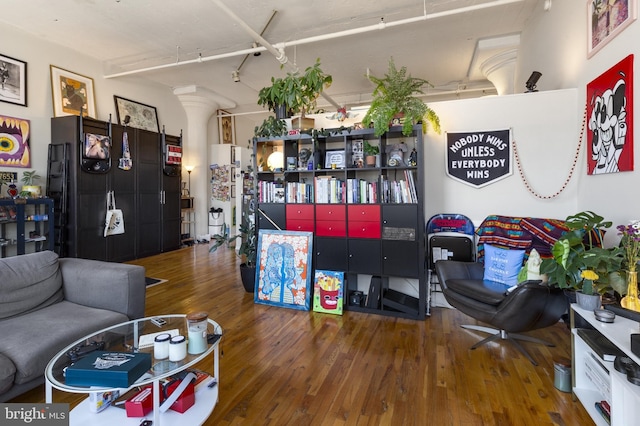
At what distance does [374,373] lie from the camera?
7.64 ft

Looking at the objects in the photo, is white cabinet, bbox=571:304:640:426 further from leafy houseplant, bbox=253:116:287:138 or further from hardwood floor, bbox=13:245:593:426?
leafy houseplant, bbox=253:116:287:138

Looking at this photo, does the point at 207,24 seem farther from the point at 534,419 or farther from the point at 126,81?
the point at 534,419

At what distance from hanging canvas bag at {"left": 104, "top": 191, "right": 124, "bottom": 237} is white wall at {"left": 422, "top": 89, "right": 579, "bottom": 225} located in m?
5.37

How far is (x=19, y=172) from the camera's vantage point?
4.96 metres

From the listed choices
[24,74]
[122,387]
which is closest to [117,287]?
[122,387]

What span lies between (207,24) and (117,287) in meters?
4.11

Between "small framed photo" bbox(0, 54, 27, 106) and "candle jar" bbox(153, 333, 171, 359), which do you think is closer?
"candle jar" bbox(153, 333, 171, 359)

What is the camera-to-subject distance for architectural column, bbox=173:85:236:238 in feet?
26.7

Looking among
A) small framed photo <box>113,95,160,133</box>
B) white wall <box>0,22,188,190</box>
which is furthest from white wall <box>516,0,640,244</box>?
white wall <box>0,22,188,190</box>

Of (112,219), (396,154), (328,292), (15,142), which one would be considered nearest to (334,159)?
(396,154)

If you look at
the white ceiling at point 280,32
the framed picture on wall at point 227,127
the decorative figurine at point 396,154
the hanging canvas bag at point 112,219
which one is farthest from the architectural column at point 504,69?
the hanging canvas bag at point 112,219

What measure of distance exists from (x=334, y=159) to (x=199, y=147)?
5714mm

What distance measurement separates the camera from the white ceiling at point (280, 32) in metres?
4.33

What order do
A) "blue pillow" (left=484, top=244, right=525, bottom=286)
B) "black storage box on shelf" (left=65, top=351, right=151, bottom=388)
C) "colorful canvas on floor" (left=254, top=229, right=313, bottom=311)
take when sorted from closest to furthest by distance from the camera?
"black storage box on shelf" (left=65, top=351, right=151, bottom=388)
"blue pillow" (left=484, top=244, right=525, bottom=286)
"colorful canvas on floor" (left=254, top=229, right=313, bottom=311)
